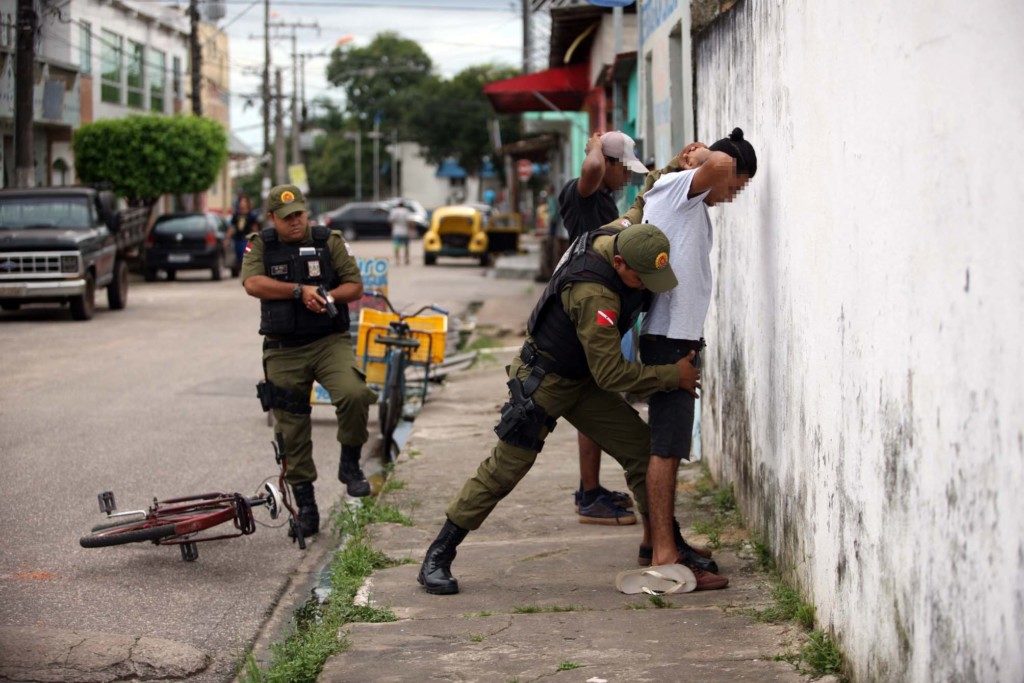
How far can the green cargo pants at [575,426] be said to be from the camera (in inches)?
225

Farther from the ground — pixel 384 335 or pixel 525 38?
pixel 525 38

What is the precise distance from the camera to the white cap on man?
6449mm

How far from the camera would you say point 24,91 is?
2530 cm

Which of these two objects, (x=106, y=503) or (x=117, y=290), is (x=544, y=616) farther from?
(x=117, y=290)

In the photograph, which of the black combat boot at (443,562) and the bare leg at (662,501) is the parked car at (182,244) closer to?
the black combat boot at (443,562)

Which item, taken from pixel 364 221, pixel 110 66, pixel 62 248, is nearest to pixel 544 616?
pixel 62 248

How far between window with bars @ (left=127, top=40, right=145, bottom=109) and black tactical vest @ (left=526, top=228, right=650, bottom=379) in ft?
137

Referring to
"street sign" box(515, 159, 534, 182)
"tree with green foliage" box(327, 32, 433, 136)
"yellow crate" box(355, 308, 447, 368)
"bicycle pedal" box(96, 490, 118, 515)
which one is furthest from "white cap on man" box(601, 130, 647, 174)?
"tree with green foliage" box(327, 32, 433, 136)

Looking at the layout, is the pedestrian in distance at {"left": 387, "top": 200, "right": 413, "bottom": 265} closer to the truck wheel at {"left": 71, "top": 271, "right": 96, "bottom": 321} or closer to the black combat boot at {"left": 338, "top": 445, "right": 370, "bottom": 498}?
the truck wheel at {"left": 71, "top": 271, "right": 96, "bottom": 321}

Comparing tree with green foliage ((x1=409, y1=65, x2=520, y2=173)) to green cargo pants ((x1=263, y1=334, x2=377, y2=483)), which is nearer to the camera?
green cargo pants ((x1=263, y1=334, x2=377, y2=483))

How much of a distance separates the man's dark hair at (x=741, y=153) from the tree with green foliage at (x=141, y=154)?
28.9 m

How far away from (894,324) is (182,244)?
1087 inches

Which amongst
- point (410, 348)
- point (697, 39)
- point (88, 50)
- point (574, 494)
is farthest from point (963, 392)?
point (88, 50)

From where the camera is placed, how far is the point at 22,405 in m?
11.9
